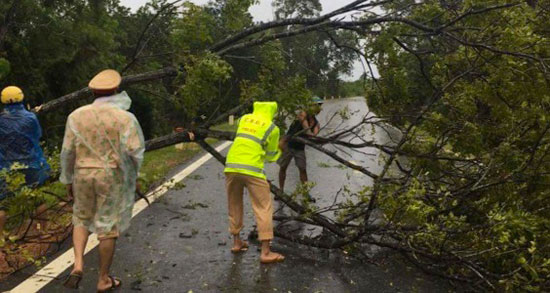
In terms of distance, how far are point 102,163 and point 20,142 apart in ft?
5.43

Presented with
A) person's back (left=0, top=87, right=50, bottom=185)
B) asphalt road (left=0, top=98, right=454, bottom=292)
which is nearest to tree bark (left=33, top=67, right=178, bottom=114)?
person's back (left=0, top=87, right=50, bottom=185)

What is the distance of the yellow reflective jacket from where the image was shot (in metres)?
5.38

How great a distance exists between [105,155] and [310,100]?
10.0ft

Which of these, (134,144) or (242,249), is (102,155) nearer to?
(134,144)

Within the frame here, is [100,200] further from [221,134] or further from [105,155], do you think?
[221,134]

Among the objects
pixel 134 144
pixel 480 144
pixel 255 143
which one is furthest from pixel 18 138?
pixel 480 144

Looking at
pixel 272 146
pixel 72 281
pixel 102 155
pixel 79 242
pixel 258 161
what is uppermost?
pixel 102 155

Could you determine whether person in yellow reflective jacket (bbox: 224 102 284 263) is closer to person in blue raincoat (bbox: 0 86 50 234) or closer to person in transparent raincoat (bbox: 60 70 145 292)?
person in transparent raincoat (bbox: 60 70 145 292)

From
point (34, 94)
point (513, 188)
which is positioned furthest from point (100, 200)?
point (34, 94)

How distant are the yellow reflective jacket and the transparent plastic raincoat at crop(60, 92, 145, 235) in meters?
1.31

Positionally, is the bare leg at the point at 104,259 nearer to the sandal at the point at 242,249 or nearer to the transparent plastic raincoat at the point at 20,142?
the transparent plastic raincoat at the point at 20,142

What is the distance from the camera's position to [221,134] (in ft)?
21.3

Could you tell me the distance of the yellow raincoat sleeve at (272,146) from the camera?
5512mm

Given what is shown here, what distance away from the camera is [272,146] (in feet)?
18.2
